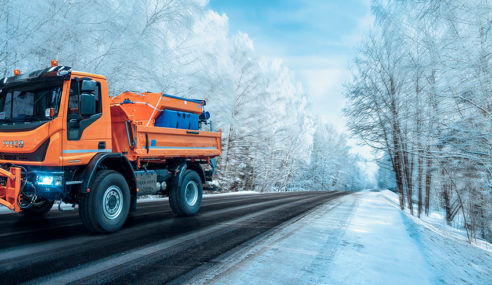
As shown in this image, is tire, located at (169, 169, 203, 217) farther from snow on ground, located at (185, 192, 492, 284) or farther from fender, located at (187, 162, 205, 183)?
snow on ground, located at (185, 192, 492, 284)

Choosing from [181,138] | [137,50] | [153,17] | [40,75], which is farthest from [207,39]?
[40,75]

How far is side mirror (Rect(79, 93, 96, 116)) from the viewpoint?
4562 mm

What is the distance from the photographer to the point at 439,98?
21.6 ft

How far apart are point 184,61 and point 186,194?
10.5m

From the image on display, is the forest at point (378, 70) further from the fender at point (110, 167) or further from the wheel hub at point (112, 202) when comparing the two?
the wheel hub at point (112, 202)

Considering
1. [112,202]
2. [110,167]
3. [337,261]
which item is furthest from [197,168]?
[337,261]

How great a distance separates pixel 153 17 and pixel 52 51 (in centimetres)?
456

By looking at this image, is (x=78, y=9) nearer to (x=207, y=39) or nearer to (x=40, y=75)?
(x=40, y=75)

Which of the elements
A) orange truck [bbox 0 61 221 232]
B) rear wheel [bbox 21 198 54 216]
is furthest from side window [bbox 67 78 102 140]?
rear wheel [bbox 21 198 54 216]

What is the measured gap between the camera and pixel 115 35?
431 inches

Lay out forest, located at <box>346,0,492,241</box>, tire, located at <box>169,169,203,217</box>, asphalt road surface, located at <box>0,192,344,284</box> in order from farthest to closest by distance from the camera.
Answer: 1. tire, located at <box>169,169,203,217</box>
2. forest, located at <box>346,0,492,241</box>
3. asphalt road surface, located at <box>0,192,344,284</box>

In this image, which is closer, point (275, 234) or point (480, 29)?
point (275, 234)

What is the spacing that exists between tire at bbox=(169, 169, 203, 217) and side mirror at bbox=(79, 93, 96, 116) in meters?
2.80

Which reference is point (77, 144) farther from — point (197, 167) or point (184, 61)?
point (184, 61)
